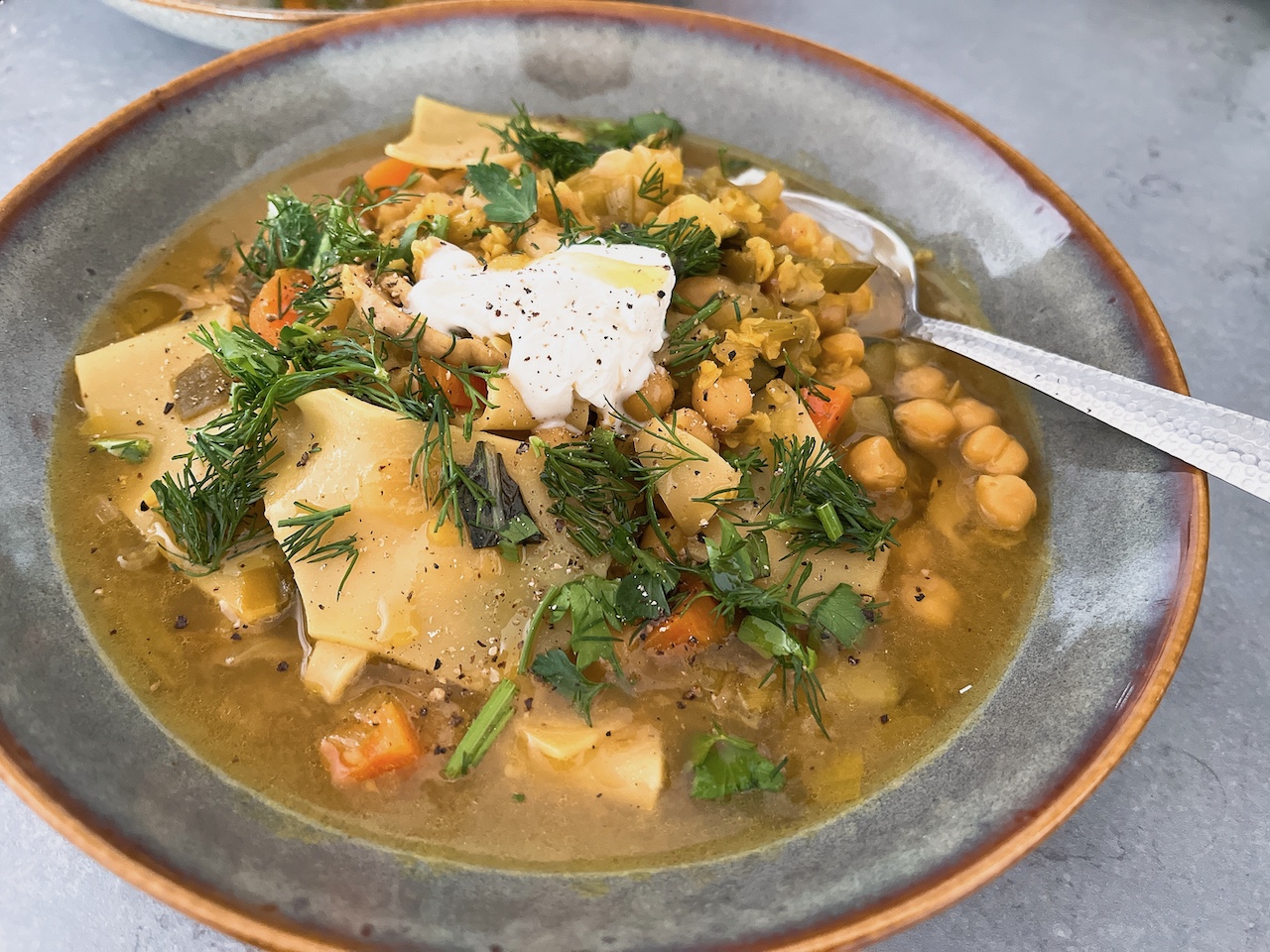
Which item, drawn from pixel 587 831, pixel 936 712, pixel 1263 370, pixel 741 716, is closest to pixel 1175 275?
pixel 1263 370

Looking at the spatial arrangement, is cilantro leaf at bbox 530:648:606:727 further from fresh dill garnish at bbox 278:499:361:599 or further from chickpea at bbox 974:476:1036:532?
chickpea at bbox 974:476:1036:532

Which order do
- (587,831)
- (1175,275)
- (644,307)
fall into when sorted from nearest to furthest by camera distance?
(587,831) < (644,307) < (1175,275)

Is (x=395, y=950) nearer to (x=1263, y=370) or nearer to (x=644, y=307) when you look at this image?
(x=644, y=307)

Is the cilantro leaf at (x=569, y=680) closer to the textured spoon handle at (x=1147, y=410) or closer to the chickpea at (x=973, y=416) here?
the chickpea at (x=973, y=416)

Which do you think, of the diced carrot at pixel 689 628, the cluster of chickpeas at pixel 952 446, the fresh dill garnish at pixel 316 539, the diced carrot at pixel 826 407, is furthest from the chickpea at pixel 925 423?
the fresh dill garnish at pixel 316 539

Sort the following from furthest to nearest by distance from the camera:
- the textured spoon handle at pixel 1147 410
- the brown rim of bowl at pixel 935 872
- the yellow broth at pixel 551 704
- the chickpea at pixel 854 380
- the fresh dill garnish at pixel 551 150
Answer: the fresh dill garnish at pixel 551 150 < the chickpea at pixel 854 380 < the textured spoon handle at pixel 1147 410 < the yellow broth at pixel 551 704 < the brown rim of bowl at pixel 935 872

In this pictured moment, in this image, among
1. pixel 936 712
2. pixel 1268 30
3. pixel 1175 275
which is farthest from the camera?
pixel 1268 30
